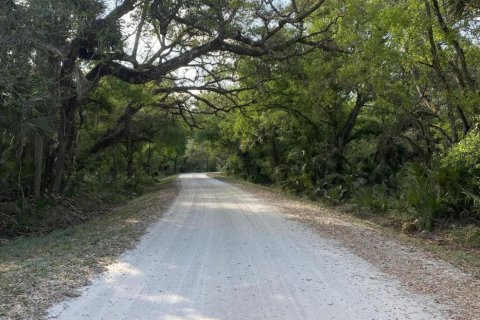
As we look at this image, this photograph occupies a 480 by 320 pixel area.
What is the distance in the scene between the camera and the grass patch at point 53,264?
5465 millimetres

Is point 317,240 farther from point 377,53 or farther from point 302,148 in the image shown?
point 302,148

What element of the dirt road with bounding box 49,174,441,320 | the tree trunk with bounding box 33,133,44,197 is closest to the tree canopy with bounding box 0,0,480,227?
the tree trunk with bounding box 33,133,44,197

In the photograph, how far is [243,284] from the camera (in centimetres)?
637

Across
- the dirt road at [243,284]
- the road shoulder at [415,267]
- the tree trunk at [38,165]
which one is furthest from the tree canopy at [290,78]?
the dirt road at [243,284]

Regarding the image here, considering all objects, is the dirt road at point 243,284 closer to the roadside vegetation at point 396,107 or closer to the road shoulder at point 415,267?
the road shoulder at point 415,267

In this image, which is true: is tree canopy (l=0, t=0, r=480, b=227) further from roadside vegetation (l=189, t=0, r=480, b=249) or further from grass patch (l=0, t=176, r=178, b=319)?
grass patch (l=0, t=176, r=178, b=319)

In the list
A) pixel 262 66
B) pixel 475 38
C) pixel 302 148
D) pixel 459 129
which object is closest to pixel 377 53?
pixel 475 38

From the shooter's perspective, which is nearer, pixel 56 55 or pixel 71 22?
pixel 71 22

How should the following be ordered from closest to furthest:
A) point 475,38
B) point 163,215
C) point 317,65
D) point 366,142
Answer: point 475,38 < point 163,215 < point 317,65 < point 366,142

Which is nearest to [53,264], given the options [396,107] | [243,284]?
[243,284]

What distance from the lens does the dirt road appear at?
5273mm

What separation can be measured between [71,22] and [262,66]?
966 centimetres

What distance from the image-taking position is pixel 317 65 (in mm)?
18344

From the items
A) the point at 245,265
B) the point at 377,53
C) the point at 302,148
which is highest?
the point at 377,53
